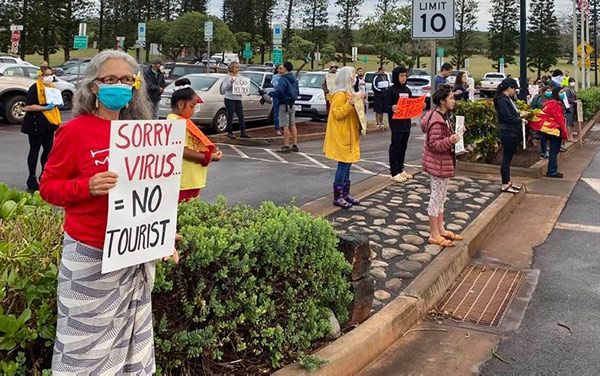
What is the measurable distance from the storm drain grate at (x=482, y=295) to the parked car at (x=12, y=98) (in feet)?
52.2

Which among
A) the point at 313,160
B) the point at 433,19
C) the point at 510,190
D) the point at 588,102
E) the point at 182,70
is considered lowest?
the point at 510,190

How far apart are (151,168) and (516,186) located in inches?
332

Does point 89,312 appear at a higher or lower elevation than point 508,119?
lower

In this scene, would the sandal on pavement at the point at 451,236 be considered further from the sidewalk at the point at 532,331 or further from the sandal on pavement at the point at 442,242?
the sidewalk at the point at 532,331

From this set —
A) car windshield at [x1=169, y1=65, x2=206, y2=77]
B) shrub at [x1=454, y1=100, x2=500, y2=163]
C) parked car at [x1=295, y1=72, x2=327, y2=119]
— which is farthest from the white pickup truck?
shrub at [x1=454, y1=100, x2=500, y2=163]

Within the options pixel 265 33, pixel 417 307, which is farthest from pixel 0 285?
pixel 265 33

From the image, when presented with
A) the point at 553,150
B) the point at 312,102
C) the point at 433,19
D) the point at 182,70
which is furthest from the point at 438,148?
the point at 182,70

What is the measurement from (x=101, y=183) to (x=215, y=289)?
117cm

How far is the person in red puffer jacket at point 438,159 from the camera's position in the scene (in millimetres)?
6766

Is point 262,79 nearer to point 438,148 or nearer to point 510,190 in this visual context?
point 510,190

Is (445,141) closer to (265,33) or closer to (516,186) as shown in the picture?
(516,186)

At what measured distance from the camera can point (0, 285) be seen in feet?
9.71

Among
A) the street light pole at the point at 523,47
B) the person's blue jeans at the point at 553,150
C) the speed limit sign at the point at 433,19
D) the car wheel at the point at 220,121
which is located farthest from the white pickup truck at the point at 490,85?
the speed limit sign at the point at 433,19

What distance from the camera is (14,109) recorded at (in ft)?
60.5
